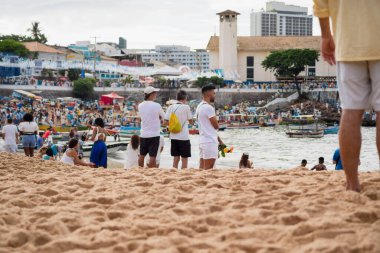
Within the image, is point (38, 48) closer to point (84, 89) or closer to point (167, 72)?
point (167, 72)

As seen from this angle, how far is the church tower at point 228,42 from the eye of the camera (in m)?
84.9

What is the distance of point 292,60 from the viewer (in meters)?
75.9

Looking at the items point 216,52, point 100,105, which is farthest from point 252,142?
point 216,52

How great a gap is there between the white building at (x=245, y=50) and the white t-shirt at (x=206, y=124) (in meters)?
75.8

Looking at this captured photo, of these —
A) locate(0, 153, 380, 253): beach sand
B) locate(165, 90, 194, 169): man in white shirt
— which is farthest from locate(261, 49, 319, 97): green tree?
locate(0, 153, 380, 253): beach sand

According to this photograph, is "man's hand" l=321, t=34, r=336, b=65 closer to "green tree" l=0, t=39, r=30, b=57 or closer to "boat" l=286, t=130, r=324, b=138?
"boat" l=286, t=130, r=324, b=138

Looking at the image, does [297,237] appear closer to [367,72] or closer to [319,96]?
[367,72]

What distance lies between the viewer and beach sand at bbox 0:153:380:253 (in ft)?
10.7

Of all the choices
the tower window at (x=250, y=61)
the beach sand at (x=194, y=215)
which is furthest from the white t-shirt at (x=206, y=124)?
the tower window at (x=250, y=61)

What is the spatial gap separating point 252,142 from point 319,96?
101ft

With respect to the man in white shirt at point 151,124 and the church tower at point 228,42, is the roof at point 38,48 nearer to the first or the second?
the church tower at point 228,42

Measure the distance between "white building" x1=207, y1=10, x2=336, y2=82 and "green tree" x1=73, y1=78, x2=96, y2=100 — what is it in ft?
76.6

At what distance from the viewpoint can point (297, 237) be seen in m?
3.24

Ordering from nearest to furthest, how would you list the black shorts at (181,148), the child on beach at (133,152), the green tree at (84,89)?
the black shorts at (181,148) < the child on beach at (133,152) < the green tree at (84,89)
